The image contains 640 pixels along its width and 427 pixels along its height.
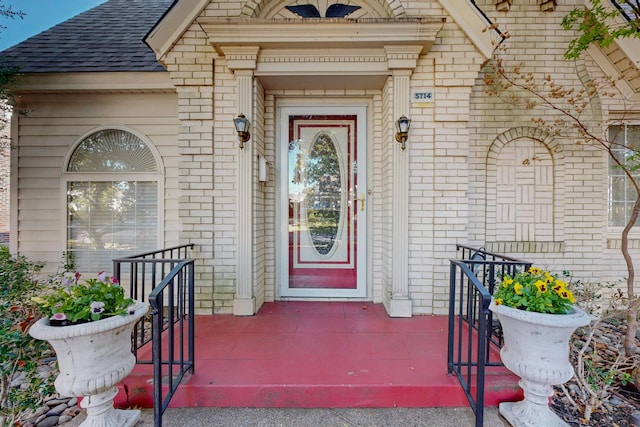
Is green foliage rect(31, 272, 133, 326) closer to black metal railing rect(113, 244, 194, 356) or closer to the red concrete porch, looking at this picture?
black metal railing rect(113, 244, 194, 356)

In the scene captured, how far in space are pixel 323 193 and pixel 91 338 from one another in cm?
277

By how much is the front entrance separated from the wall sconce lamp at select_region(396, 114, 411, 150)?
0.68 metres

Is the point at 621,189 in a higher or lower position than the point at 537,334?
higher

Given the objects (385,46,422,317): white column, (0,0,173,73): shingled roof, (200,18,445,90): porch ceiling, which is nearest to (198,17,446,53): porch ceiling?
(200,18,445,90): porch ceiling

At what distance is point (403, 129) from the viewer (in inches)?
123

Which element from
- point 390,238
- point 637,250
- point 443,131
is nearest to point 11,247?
point 390,238

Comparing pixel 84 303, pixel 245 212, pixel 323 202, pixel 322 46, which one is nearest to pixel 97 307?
pixel 84 303

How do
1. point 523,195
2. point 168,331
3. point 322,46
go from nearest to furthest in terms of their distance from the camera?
point 168,331
point 322,46
point 523,195

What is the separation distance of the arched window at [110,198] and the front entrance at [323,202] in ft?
6.08

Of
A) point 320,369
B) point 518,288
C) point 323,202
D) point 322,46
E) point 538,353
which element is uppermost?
point 322,46

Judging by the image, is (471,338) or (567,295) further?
(471,338)

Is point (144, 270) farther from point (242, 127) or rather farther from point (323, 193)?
point (323, 193)

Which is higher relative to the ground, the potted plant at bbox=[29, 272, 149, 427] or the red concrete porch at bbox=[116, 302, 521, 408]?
the potted plant at bbox=[29, 272, 149, 427]

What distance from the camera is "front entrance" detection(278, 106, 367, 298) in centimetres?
384
